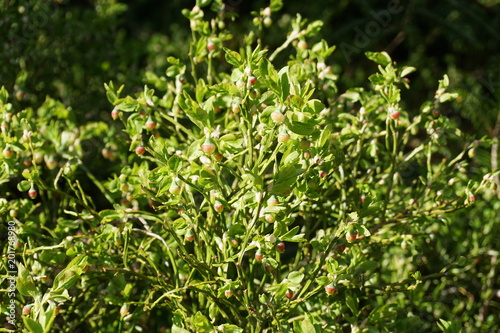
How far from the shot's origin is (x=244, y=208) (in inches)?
29.2

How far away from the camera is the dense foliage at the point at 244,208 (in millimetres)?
697

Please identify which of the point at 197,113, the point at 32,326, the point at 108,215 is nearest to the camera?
the point at 32,326

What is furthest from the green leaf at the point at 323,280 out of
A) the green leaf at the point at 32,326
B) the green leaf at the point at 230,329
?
the green leaf at the point at 32,326

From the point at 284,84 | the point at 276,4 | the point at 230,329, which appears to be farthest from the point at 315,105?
the point at 276,4

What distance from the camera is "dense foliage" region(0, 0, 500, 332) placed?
70 centimetres

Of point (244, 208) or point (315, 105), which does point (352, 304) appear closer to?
point (244, 208)

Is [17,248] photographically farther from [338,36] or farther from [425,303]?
→ [338,36]

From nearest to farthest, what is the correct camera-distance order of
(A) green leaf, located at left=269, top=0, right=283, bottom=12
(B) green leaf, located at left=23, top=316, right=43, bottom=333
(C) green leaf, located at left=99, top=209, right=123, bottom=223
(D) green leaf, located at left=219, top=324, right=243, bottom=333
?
(B) green leaf, located at left=23, top=316, right=43, bottom=333
(D) green leaf, located at left=219, top=324, right=243, bottom=333
(C) green leaf, located at left=99, top=209, right=123, bottom=223
(A) green leaf, located at left=269, top=0, right=283, bottom=12

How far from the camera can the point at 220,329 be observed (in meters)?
0.70

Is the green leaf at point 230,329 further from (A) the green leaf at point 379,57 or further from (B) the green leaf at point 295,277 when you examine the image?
(A) the green leaf at point 379,57

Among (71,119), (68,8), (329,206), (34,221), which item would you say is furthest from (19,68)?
(68,8)

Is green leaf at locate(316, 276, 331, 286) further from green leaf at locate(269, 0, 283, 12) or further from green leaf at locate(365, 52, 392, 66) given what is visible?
green leaf at locate(269, 0, 283, 12)

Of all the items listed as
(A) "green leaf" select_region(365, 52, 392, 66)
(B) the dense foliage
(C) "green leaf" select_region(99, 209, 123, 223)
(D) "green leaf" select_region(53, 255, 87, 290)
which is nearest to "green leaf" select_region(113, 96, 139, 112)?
(B) the dense foliage

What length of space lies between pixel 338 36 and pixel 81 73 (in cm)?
110
